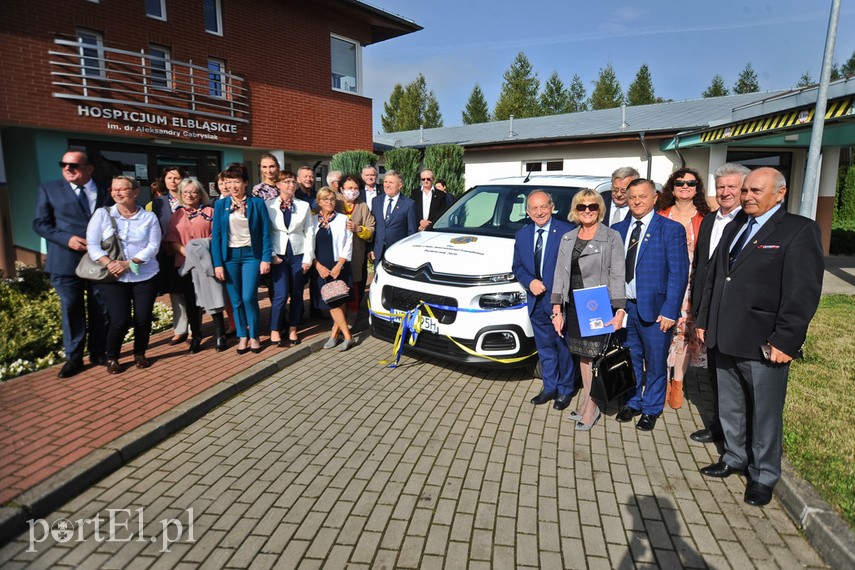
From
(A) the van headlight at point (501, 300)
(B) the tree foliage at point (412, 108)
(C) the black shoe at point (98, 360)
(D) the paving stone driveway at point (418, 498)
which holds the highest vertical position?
(B) the tree foliage at point (412, 108)

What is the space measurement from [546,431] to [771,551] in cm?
168

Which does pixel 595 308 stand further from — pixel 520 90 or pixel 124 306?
pixel 520 90

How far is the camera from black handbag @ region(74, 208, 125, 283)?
4797mm

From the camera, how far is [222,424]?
14.1 feet

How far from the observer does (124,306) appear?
5062mm

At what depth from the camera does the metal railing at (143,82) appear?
11.3 m

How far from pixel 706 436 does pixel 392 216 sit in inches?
173

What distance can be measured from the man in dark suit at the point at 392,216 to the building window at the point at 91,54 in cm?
851

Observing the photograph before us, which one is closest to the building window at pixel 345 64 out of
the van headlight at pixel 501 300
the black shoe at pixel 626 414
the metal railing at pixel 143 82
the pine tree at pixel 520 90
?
the metal railing at pixel 143 82

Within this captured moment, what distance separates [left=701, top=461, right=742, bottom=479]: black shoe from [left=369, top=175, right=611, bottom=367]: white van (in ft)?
5.77

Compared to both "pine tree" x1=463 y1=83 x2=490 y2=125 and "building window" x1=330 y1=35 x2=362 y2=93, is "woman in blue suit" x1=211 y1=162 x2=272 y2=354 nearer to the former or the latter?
"building window" x1=330 y1=35 x2=362 y2=93

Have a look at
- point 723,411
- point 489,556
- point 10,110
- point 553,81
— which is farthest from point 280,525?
point 553,81

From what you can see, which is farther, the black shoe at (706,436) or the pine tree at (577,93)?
the pine tree at (577,93)

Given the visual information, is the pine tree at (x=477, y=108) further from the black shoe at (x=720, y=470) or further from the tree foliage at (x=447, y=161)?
the black shoe at (x=720, y=470)
